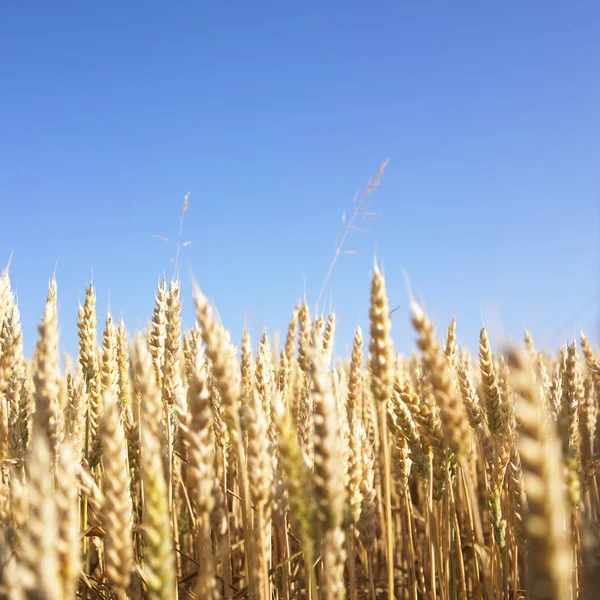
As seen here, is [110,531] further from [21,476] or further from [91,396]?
[91,396]

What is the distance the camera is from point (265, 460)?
140 centimetres

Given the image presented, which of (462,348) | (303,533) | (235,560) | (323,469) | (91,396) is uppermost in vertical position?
(462,348)

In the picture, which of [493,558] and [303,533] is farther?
[493,558]

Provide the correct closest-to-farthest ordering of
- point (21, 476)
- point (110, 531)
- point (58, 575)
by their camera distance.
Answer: point (58, 575) < point (110, 531) < point (21, 476)

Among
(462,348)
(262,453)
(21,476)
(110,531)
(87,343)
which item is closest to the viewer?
(110,531)

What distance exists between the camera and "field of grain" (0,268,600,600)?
104cm

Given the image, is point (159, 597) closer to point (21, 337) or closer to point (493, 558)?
point (493, 558)

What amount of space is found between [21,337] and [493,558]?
2.30 metres

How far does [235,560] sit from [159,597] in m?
2.30

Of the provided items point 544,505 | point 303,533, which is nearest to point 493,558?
point 303,533

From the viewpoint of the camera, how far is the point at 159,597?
1139 mm

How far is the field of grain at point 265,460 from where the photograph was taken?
1.04 metres

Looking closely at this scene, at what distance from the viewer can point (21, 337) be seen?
2.54m

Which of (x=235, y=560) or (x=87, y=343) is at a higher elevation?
(x=87, y=343)
